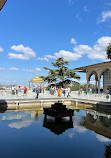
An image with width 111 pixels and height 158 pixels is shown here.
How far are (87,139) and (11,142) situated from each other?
3.33 m

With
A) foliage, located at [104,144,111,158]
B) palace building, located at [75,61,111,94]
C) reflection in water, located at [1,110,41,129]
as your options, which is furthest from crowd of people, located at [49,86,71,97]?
foliage, located at [104,144,111,158]

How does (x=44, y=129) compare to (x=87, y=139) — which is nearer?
(x=87, y=139)

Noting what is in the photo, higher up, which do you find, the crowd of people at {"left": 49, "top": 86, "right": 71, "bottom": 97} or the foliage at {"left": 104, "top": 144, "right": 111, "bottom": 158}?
the crowd of people at {"left": 49, "top": 86, "right": 71, "bottom": 97}

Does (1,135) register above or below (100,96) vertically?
below

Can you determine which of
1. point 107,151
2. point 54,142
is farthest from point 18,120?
point 107,151

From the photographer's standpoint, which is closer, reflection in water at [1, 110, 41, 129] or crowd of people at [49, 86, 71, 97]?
reflection in water at [1, 110, 41, 129]

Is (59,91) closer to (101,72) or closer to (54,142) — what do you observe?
(101,72)

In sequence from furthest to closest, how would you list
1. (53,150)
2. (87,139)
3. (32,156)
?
(87,139)
(53,150)
(32,156)

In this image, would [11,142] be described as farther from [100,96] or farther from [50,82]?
[50,82]

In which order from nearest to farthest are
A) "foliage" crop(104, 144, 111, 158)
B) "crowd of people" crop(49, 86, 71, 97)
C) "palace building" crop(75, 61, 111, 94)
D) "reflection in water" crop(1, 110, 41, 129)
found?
1. "foliage" crop(104, 144, 111, 158)
2. "reflection in water" crop(1, 110, 41, 129)
3. "crowd of people" crop(49, 86, 71, 97)
4. "palace building" crop(75, 61, 111, 94)

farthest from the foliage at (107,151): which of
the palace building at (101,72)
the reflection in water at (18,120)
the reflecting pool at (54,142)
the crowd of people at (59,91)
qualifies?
the palace building at (101,72)

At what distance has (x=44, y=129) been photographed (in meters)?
8.00

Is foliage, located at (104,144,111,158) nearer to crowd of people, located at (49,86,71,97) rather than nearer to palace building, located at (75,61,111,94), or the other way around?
crowd of people, located at (49,86,71,97)

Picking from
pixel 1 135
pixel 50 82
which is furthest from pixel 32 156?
pixel 50 82
